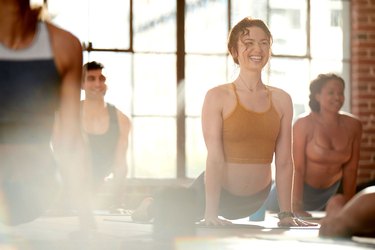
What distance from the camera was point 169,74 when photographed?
23.9 feet

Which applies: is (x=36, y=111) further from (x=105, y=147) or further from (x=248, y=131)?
(x=105, y=147)

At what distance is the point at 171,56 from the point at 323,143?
228cm

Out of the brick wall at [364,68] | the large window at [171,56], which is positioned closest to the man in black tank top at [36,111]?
the large window at [171,56]

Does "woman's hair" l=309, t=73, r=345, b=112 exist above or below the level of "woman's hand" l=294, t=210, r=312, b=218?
above

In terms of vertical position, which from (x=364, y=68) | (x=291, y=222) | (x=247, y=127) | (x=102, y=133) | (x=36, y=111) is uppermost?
(x=364, y=68)

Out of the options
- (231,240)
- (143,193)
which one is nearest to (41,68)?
(231,240)

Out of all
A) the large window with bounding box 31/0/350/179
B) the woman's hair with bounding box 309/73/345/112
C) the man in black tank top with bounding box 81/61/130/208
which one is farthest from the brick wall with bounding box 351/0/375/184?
the man in black tank top with bounding box 81/61/130/208

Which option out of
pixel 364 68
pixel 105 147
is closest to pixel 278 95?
pixel 105 147

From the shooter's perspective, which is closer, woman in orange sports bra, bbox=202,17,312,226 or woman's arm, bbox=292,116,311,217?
woman in orange sports bra, bbox=202,17,312,226

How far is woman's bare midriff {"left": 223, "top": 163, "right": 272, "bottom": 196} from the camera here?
3566 millimetres

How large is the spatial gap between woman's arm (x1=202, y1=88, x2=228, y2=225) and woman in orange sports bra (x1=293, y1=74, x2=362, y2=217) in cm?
175

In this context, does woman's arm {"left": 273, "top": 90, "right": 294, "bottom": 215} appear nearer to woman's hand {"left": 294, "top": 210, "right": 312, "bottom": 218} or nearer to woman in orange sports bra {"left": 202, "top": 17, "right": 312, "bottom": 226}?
woman in orange sports bra {"left": 202, "top": 17, "right": 312, "bottom": 226}

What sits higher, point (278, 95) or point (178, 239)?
point (278, 95)

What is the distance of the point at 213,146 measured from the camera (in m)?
3.47
